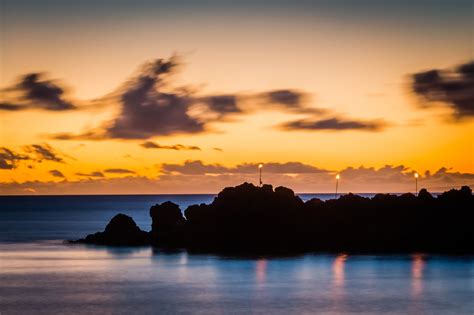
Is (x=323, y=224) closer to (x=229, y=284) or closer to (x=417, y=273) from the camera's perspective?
(x=417, y=273)

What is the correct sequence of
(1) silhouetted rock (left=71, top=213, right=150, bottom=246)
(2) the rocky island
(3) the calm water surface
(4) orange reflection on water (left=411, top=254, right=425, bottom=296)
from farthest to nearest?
1. (1) silhouetted rock (left=71, top=213, right=150, bottom=246)
2. (2) the rocky island
3. (4) orange reflection on water (left=411, top=254, right=425, bottom=296)
4. (3) the calm water surface

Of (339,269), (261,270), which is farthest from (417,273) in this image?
(261,270)

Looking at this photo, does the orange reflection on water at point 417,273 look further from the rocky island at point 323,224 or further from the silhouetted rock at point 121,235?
the silhouetted rock at point 121,235

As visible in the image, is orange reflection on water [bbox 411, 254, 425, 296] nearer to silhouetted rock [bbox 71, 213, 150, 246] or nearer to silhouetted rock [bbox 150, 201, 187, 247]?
silhouetted rock [bbox 150, 201, 187, 247]

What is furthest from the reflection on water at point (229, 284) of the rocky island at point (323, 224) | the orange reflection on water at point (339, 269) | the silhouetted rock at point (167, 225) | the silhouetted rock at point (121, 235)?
the silhouetted rock at point (121, 235)

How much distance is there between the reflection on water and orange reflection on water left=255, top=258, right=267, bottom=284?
0.08 metres

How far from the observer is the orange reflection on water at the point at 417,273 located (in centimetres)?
5197

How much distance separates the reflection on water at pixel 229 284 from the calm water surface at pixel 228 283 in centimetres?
6

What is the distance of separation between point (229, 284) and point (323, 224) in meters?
24.2

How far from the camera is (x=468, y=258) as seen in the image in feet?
222

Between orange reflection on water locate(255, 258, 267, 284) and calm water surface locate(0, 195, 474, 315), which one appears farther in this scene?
orange reflection on water locate(255, 258, 267, 284)

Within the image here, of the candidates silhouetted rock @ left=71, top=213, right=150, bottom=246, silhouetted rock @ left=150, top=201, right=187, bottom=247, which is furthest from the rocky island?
silhouetted rock @ left=71, top=213, right=150, bottom=246

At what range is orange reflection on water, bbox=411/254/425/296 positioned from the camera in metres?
52.0

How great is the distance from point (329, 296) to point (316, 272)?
413 inches
